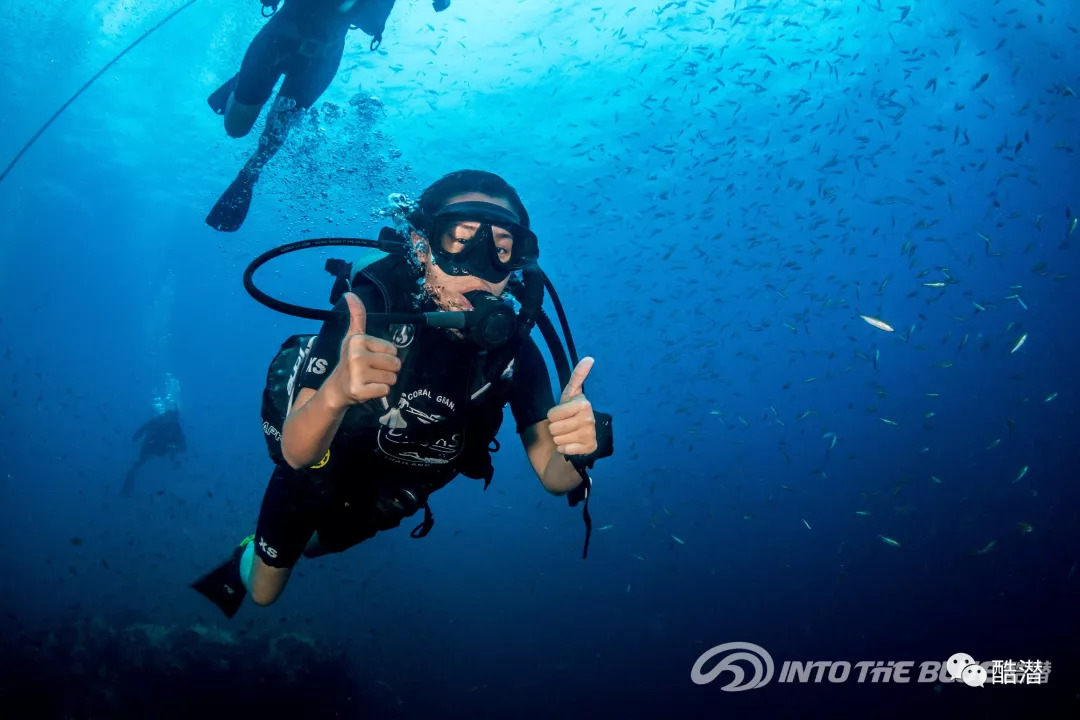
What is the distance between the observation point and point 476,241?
108 inches

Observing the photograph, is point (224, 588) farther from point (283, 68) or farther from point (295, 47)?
point (295, 47)

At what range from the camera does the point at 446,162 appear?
1950 cm

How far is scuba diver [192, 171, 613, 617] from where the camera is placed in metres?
2.21

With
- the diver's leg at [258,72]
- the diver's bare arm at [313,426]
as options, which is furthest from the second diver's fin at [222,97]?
the diver's bare arm at [313,426]

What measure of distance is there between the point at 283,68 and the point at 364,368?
495 centimetres

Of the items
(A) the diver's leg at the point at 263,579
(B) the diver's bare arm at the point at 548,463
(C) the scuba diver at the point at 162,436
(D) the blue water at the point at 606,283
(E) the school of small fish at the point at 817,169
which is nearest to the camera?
(B) the diver's bare arm at the point at 548,463

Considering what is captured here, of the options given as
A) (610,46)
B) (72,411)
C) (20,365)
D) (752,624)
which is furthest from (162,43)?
(72,411)

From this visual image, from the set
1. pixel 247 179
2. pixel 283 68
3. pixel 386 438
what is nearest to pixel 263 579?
pixel 386 438

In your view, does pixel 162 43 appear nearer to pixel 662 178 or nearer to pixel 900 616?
pixel 662 178

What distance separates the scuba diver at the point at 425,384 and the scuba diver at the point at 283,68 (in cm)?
337

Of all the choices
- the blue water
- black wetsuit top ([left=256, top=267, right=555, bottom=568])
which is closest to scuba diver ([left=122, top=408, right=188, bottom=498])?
the blue water

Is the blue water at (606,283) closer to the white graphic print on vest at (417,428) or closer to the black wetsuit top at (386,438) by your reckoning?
the black wetsuit top at (386,438)

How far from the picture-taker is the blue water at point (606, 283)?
14.6 metres

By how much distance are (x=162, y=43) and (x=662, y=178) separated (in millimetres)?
19108
